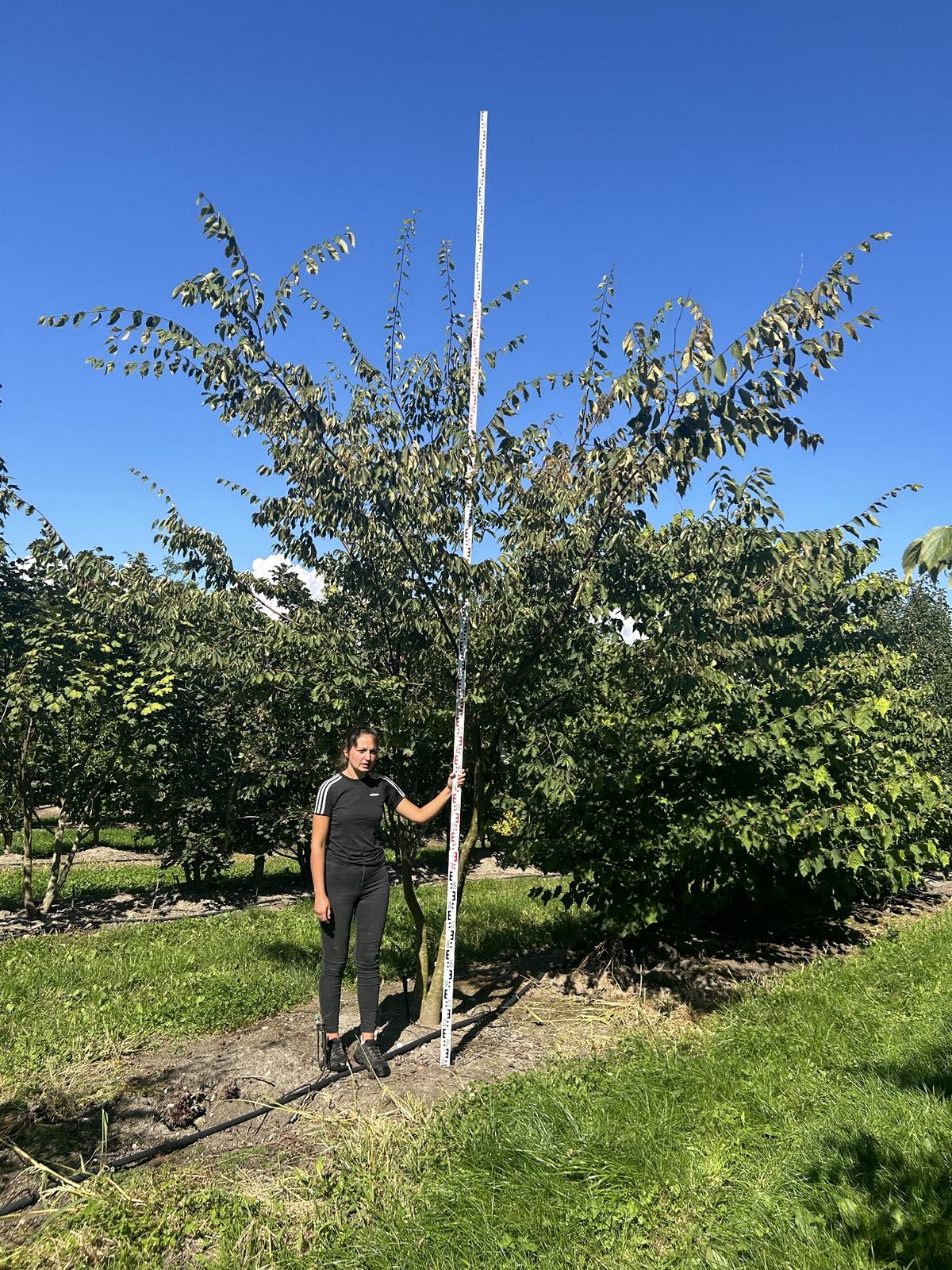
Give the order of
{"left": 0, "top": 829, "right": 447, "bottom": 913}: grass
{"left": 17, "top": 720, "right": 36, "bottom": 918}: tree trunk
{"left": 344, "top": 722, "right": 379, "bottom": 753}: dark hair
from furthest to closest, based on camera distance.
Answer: {"left": 0, "top": 829, "right": 447, "bottom": 913}: grass
{"left": 17, "top": 720, "right": 36, "bottom": 918}: tree trunk
{"left": 344, "top": 722, "right": 379, "bottom": 753}: dark hair

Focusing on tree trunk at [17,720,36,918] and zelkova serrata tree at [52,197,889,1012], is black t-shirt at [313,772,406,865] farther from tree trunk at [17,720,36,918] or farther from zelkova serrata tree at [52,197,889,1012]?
tree trunk at [17,720,36,918]

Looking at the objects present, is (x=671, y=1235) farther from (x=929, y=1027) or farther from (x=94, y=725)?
(x=94, y=725)

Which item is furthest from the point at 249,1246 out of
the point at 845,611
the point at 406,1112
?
the point at 845,611

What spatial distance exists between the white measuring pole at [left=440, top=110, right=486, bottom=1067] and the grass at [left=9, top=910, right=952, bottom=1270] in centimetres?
61

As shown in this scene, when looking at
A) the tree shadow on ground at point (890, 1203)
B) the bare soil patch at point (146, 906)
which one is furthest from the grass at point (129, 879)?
the tree shadow on ground at point (890, 1203)

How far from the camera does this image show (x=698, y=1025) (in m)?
5.49

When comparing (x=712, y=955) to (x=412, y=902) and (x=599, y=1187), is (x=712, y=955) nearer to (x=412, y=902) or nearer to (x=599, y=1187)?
(x=412, y=902)

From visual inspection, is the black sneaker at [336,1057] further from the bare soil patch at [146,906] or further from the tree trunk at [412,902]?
the bare soil patch at [146,906]

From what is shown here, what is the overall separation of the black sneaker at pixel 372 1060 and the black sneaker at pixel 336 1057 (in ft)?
0.36

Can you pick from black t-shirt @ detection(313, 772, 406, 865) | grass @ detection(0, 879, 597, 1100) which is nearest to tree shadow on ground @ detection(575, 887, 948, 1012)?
grass @ detection(0, 879, 597, 1100)

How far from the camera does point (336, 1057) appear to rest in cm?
453

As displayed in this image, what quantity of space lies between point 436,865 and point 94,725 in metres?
8.10

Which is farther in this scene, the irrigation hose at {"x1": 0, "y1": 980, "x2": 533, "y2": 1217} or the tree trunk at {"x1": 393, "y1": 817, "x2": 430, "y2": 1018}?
the tree trunk at {"x1": 393, "y1": 817, "x2": 430, "y2": 1018}

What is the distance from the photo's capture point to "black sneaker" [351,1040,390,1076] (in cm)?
444
